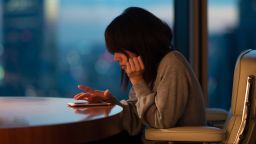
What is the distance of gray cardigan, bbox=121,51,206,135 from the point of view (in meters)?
1.79

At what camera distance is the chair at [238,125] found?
1.72 metres

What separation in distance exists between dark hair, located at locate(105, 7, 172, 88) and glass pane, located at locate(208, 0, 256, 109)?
84.6 inches

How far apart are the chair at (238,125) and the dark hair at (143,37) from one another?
1.02 ft

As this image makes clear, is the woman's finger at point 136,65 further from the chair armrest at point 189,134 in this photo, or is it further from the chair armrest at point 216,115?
the chair armrest at point 216,115

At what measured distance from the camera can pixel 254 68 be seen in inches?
71.2

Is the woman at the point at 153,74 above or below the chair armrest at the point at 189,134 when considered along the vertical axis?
above

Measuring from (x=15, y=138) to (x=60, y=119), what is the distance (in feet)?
0.74

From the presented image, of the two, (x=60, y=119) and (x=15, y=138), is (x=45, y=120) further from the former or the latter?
(x=15, y=138)

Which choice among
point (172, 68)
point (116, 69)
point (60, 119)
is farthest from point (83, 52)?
point (60, 119)

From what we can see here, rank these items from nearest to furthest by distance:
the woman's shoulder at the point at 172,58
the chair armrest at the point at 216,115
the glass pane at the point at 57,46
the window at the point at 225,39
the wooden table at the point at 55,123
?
the wooden table at the point at 55,123, the woman's shoulder at the point at 172,58, the chair armrest at the point at 216,115, the glass pane at the point at 57,46, the window at the point at 225,39

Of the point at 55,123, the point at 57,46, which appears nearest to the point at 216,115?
the point at 55,123

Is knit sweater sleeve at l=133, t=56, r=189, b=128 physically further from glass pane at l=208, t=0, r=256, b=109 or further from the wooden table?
glass pane at l=208, t=0, r=256, b=109

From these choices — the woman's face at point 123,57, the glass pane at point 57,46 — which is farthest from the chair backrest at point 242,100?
the glass pane at point 57,46

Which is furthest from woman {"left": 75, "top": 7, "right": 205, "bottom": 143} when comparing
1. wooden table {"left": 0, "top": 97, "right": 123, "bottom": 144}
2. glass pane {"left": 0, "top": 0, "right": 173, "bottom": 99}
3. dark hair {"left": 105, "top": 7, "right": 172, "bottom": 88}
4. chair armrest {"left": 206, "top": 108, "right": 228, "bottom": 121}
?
glass pane {"left": 0, "top": 0, "right": 173, "bottom": 99}
